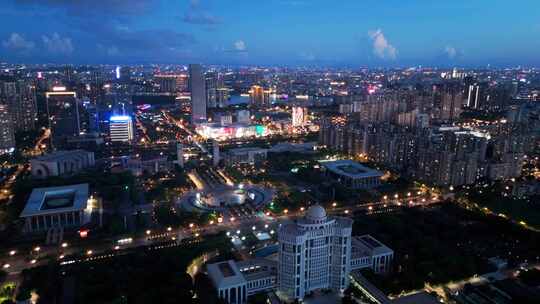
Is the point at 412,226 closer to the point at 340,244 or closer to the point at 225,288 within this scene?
the point at 340,244

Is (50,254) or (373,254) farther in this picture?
(50,254)

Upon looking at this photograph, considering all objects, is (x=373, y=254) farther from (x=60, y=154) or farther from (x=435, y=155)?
(x=60, y=154)

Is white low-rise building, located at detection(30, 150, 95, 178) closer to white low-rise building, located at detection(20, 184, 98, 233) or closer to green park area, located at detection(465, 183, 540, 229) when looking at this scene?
white low-rise building, located at detection(20, 184, 98, 233)

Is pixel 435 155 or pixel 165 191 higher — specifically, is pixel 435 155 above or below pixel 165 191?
above

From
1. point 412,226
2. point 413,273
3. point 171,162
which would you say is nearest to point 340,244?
point 413,273

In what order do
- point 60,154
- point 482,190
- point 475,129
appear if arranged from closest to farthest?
point 482,190
point 60,154
point 475,129

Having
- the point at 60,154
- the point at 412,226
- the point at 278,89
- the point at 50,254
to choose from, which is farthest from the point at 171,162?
the point at 278,89

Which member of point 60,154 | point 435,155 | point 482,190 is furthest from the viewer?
point 60,154
